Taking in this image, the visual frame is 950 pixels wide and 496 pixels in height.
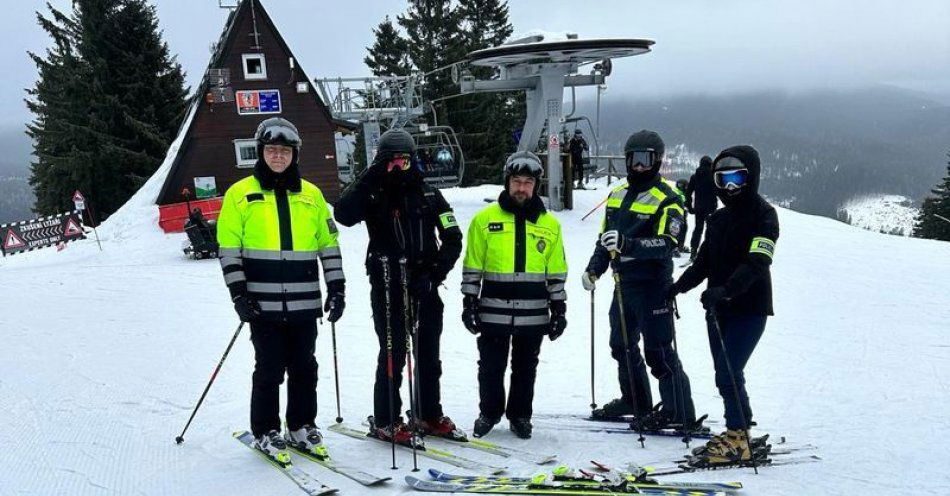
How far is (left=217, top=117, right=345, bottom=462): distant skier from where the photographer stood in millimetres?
3723

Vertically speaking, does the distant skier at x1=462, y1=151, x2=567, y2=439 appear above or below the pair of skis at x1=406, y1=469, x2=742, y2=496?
above

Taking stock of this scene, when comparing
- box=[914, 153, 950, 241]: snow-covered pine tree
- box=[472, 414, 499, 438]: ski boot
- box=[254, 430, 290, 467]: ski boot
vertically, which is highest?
box=[254, 430, 290, 467]: ski boot

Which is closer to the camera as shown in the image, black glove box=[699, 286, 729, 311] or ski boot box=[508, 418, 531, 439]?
black glove box=[699, 286, 729, 311]

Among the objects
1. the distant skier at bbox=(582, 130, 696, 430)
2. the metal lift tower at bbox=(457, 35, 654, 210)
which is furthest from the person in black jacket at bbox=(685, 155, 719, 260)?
the distant skier at bbox=(582, 130, 696, 430)

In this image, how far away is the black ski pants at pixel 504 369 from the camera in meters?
4.34

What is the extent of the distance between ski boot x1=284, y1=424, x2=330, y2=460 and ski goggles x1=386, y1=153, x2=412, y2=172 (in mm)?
1768

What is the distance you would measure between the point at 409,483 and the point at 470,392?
2434mm

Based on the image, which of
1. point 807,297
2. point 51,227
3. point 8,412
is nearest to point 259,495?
point 8,412

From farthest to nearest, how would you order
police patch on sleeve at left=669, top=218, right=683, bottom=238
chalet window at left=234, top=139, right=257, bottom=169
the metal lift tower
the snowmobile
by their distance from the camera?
1. chalet window at left=234, top=139, right=257, bottom=169
2. the metal lift tower
3. the snowmobile
4. police patch on sleeve at left=669, top=218, right=683, bottom=238

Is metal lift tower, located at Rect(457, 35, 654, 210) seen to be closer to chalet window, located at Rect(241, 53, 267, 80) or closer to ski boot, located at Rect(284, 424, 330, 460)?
chalet window, located at Rect(241, 53, 267, 80)

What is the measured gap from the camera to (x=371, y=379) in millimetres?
6203

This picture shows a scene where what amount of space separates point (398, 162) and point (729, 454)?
2.73m

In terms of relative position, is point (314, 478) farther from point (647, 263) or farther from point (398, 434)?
point (647, 263)

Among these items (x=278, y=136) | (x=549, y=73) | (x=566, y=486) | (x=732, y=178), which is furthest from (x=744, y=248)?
(x=549, y=73)
